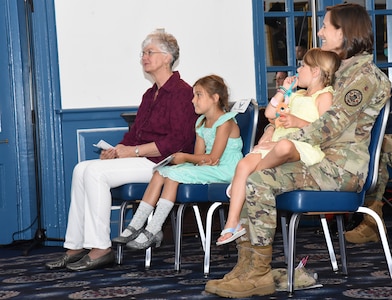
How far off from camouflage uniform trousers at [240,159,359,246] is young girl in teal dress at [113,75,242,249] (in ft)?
2.64

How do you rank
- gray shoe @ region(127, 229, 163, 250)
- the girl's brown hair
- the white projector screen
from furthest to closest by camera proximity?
the white projector screen < the girl's brown hair < gray shoe @ region(127, 229, 163, 250)

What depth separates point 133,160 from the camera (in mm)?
4500

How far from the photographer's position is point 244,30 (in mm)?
6105

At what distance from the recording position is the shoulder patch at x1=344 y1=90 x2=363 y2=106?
10.9 feet

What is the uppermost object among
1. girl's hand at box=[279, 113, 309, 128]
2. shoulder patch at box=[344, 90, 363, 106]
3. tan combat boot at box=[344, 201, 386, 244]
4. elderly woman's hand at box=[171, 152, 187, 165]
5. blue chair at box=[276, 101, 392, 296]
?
shoulder patch at box=[344, 90, 363, 106]

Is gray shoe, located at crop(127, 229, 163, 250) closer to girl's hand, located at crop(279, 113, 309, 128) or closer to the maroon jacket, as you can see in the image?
the maroon jacket

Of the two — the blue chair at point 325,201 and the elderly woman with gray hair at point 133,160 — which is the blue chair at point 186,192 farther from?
the blue chair at point 325,201

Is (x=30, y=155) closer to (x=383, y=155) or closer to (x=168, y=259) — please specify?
(x=168, y=259)

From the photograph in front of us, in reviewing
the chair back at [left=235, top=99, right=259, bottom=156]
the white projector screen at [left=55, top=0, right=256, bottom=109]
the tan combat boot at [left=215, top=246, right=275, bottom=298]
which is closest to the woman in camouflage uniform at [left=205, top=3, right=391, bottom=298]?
the tan combat boot at [left=215, top=246, right=275, bottom=298]

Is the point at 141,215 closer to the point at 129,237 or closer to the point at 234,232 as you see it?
the point at 129,237

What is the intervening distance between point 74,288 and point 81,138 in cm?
224

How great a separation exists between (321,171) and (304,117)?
265 millimetres

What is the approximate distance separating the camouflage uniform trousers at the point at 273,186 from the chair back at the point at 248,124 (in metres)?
0.88

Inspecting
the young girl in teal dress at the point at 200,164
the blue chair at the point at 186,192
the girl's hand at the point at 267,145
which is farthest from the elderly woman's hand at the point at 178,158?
the girl's hand at the point at 267,145
